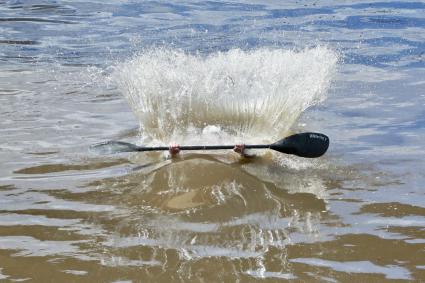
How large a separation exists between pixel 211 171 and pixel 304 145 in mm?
672

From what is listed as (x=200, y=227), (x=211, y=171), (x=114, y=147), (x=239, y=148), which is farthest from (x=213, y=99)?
(x=200, y=227)

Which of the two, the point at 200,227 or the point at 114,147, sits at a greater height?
the point at 114,147

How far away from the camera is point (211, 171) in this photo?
16.0 feet

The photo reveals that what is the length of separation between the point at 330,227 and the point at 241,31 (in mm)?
7976

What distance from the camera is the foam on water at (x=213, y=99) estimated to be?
225 inches

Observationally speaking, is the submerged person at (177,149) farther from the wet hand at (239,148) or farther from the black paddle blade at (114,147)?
the black paddle blade at (114,147)

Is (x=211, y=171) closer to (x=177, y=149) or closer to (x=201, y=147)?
(x=201, y=147)

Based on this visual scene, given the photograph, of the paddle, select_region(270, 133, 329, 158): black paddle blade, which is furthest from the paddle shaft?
select_region(270, 133, 329, 158): black paddle blade

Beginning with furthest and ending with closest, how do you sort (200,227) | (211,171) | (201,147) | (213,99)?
(213,99) → (201,147) → (211,171) → (200,227)

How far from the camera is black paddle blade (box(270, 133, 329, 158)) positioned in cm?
508

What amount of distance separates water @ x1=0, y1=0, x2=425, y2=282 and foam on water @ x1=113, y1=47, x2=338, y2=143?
14 mm

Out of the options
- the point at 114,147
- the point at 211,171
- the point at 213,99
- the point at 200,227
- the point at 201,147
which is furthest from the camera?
the point at 213,99

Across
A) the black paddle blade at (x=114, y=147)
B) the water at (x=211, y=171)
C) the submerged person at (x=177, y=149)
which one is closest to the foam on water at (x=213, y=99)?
the water at (x=211, y=171)

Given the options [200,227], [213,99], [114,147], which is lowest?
[200,227]
